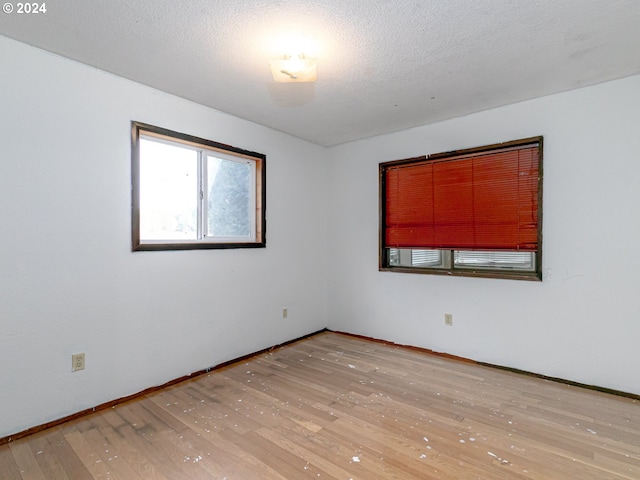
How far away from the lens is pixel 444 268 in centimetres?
350

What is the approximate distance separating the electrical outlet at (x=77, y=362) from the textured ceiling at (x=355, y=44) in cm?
203

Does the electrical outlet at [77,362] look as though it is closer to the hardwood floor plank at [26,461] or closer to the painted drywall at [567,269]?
the hardwood floor plank at [26,461]

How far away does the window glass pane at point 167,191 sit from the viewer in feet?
8.80

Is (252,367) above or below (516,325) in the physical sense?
below

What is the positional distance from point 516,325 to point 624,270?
0.90 metres

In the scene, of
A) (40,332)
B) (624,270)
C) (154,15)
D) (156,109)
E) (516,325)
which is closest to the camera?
(154,15)

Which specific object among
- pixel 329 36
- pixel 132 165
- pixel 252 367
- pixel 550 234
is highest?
pixel 329 36

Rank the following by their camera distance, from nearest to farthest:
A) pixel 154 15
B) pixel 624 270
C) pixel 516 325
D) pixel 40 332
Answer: pixel 154 15, pixel 40 332, pixel 624 270, pixel 516 325

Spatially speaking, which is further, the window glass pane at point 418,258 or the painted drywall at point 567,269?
the window glass pane at point 418,258

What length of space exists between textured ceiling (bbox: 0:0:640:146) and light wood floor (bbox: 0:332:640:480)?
2439 mm

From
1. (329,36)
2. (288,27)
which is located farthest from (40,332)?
(329,36)

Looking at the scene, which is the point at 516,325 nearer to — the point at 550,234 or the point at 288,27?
the point at 550,234

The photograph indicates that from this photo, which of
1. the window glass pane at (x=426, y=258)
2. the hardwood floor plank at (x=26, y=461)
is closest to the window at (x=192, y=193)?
the hardwood floor plank at (x=26, y=461)

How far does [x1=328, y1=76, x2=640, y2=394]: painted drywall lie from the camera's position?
2500 millimetres
